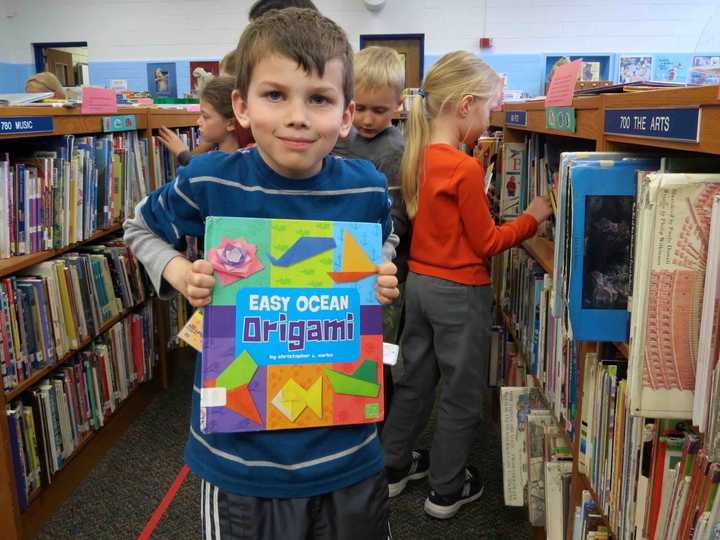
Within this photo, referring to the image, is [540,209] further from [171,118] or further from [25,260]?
[171,118]

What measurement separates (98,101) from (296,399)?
196cm

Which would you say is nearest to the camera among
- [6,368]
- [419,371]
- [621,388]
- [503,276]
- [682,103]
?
[682,103]

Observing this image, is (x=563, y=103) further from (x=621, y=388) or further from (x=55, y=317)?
(x=55, y=317)

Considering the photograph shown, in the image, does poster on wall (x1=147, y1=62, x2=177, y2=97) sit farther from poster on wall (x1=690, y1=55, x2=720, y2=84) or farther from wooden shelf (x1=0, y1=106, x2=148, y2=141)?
poster on wall (x1=690, y1=55, x2=720, y2=84)

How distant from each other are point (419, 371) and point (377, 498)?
1.03 m

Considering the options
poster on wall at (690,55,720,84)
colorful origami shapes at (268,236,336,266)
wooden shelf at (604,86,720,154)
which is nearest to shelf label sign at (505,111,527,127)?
poster on wall at (690,55,720,84)

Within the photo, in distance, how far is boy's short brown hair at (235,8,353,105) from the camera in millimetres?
1032

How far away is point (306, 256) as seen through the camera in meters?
1.08

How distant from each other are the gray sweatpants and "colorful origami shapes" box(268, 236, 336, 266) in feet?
3.23

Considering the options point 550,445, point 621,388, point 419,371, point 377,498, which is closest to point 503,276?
point 419,371

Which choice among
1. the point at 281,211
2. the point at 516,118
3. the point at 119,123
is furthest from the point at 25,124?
the point at 516,118

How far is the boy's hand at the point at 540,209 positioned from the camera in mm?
1933

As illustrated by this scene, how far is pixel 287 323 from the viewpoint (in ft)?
3.51

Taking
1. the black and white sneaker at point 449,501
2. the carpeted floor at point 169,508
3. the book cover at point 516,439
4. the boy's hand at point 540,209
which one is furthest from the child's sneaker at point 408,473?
the boy's hand at point 540,209
